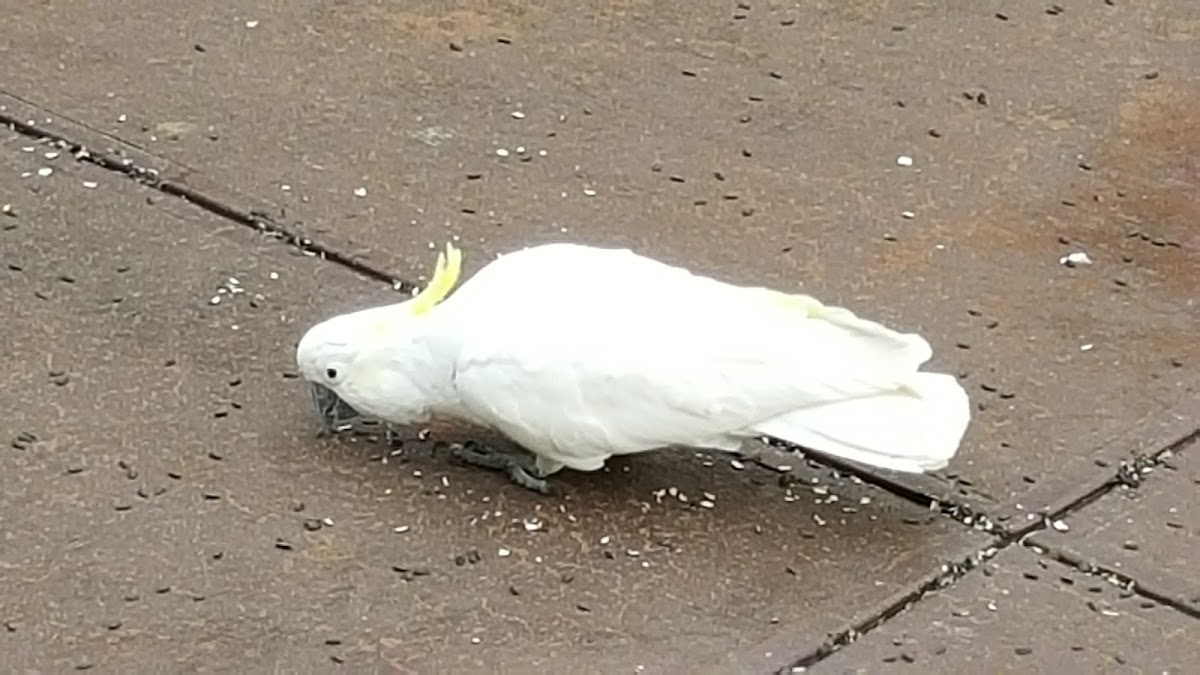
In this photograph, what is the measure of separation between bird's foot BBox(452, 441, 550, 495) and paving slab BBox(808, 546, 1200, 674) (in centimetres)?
54

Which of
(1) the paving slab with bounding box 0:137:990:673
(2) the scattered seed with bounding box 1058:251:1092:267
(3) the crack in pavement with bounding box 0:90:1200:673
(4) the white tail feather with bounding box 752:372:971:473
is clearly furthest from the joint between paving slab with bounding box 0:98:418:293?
(2) the scattered seed with bounding box 1058:251:1092:267

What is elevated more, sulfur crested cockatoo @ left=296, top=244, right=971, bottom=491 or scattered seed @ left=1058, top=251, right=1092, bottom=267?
sulfur crested cockatoo @ left=296, top=244, right=971, bottom=491

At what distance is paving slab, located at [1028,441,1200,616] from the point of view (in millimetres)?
3375

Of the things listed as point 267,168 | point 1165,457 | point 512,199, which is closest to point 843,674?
point 1165,457

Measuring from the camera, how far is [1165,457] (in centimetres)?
365

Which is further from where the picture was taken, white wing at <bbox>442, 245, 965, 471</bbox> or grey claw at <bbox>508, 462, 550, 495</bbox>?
grey claw at <bbox>508, 462, 550, 495</bbox>

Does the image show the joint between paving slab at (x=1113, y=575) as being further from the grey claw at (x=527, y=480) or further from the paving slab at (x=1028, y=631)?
the grey claw at (x=527, y=480)

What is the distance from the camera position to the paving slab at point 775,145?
3980 mm

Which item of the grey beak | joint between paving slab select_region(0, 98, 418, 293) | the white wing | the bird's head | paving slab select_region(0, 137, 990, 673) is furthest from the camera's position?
joint between paving slab select_region(0, 98, 418, 293)

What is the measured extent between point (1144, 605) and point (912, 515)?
35 centimetres

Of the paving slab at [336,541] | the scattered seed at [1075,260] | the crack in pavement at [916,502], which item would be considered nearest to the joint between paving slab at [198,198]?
the crack in pavement at [916,502]

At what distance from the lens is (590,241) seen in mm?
4242

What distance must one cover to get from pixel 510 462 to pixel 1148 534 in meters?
0.91

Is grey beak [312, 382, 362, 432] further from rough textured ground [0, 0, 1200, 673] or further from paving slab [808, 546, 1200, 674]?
paving slab [808, 546, 1200, 674]
